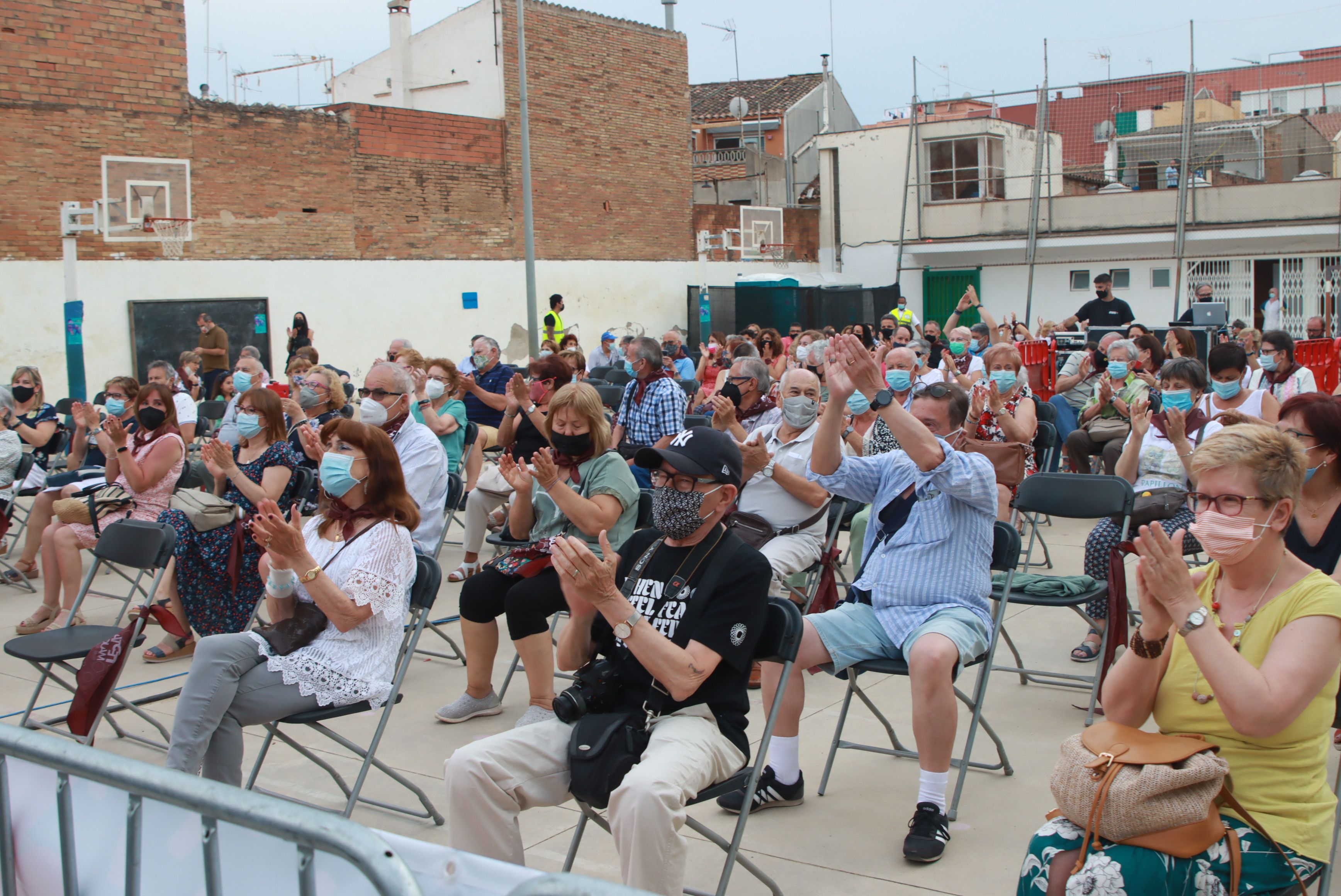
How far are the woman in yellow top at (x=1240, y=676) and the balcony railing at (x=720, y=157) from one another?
107 ft

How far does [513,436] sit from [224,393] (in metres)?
5.39

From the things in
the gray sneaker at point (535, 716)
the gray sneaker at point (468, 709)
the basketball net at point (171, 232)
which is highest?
the basketball net at point (171, 232)

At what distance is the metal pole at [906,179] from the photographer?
88.9 feet

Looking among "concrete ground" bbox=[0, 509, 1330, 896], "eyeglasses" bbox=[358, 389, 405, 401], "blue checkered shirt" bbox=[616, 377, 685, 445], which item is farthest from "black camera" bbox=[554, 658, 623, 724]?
"blue checkered shirt" bbox=[616, 377, 685, 445]

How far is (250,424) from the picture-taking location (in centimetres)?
582

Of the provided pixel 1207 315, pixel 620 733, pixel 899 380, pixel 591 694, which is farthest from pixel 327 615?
pixel 1207 315

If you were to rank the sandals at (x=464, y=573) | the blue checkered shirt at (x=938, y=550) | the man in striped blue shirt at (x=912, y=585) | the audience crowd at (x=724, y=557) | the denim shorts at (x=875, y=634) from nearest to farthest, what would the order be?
the audience crowd at (x=724, y=557) < the man in striped blue shirt at (x=912, y=585) < the denim shorts at (x=875, y=634) < the blue checkered shirt at (x=938, y=550) < the sandals at (x=464, y=573)

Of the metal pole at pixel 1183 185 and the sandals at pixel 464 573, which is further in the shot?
the metal pole at pixel 1183 185

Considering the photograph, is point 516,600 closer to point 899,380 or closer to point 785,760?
point 785,760

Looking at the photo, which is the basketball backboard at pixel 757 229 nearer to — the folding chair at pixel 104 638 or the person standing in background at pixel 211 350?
the person standing in background at pixel 211 350

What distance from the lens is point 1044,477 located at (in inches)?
210

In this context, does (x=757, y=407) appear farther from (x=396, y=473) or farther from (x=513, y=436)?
(x=396, y=473)

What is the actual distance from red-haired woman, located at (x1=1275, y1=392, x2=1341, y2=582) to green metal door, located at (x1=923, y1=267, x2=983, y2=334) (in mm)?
24264

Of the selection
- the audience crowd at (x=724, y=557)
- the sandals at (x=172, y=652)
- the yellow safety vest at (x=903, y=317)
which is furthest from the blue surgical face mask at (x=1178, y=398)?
the yellow safety vest at (x=903, y=317)
